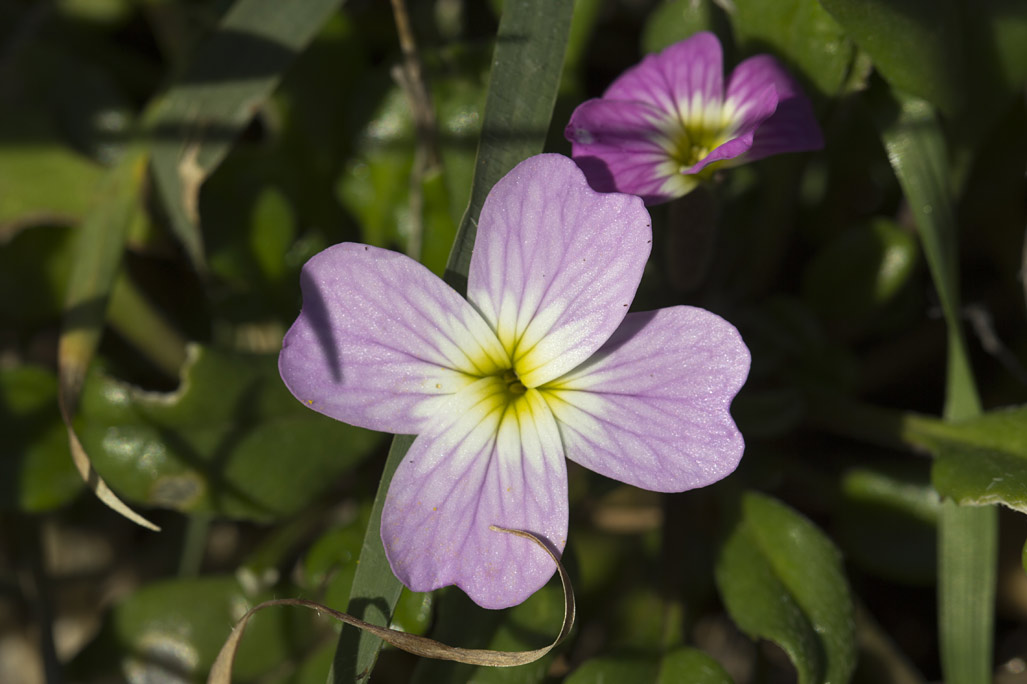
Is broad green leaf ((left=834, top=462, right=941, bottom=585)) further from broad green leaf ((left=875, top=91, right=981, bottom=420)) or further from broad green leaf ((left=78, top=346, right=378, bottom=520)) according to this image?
broad green leaf ((left=78, top=346, right=378, bottom=520))

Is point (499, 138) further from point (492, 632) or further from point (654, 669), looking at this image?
point (654, 669)

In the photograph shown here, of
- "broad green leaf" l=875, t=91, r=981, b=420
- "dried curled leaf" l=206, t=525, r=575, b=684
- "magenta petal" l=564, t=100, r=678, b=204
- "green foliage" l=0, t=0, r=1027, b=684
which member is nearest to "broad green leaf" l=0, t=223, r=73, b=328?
"green foliage" l=0, t=0, r=1027, b=684

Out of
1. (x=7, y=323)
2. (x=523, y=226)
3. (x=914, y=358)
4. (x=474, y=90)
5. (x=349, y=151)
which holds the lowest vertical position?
(x=914, y=358)

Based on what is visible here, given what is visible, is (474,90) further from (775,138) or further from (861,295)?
(861,295)

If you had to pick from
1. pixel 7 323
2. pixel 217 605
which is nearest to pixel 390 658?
pixel 217 605

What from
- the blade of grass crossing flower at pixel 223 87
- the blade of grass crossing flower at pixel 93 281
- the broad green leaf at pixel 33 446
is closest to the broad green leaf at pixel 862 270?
the blade of grass crossing flower at pixel 223 87

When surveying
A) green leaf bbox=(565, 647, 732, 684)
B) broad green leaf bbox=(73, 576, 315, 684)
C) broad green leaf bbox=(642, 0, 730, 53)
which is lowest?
broad green leaf bbox=(73, 576, 315, 684)
